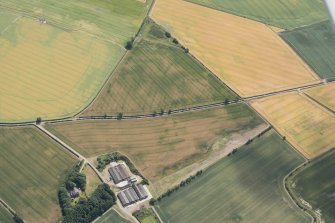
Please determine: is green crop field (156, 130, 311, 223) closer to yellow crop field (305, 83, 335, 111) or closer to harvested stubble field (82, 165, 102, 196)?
harvested stubble field (82, 165, 102, 196)

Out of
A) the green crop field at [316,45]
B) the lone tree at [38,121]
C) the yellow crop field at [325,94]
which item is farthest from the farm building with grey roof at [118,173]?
the green crop field at [316,45]

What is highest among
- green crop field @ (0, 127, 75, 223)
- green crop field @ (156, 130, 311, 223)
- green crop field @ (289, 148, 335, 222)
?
green crop field @ (0, 127, 75, 223)

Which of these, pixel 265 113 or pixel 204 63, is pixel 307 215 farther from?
pixel 204 63

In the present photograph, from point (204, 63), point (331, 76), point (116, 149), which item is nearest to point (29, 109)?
point (116, 149)

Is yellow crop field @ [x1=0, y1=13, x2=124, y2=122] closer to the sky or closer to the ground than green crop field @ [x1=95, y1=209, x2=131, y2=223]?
closer to the sky

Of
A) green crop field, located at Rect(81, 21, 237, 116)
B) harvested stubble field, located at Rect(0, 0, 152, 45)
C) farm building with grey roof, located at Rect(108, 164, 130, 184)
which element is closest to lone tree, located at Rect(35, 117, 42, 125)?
green crop field, located at Rect(81, 21, 237, 116)

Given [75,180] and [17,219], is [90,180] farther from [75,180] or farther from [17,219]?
[17,219]
